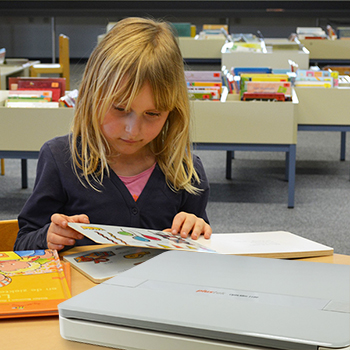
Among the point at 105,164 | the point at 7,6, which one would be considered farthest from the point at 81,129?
the point at 7,6

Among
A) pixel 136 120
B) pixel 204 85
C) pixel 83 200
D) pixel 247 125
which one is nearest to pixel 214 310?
pixel 136 120

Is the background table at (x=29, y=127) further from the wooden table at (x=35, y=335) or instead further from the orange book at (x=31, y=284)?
the wooden table at (x=35, y=335)

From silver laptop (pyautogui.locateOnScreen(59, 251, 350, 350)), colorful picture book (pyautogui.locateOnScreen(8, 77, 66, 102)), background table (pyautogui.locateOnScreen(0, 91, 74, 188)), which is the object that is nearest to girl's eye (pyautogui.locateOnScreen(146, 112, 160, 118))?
silver laptop (pyautogui.locateOnScreen(59, 251, 350, 350))

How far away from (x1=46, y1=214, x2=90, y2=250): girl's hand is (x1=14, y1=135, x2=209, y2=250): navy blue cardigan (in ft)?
0.68

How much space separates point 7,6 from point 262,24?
14.6ft

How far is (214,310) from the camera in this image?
0.55 metres

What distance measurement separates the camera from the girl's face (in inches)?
41.1

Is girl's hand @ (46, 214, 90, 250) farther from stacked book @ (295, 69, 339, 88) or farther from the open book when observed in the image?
stacked book @ (295, 69, 339, 88)

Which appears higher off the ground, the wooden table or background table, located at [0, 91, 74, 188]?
the wooden table

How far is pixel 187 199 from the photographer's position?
1.28m

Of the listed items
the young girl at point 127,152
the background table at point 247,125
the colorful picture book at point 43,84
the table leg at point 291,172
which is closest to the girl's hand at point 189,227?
the young girl at point 127,152

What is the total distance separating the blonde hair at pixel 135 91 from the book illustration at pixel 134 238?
27 cm

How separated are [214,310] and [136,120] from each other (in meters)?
0.56

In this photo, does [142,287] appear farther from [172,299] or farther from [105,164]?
[105,164]
